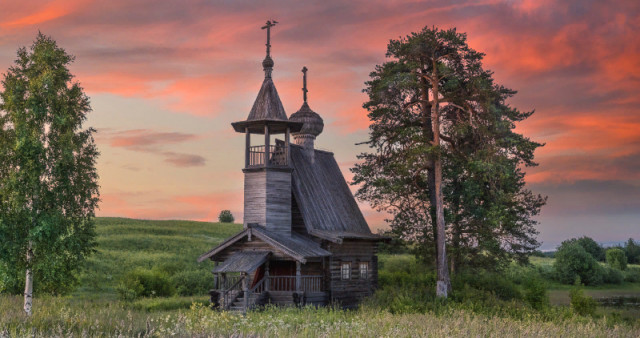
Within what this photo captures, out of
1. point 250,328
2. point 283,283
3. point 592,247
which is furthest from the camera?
point 592,247

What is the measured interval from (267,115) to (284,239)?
274 inches

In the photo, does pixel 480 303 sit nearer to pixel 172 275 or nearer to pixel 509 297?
pixel 509 297

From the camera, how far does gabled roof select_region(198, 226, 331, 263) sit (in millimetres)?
29734

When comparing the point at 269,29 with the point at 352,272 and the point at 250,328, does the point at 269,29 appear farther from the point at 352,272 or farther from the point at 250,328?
the point at 250,328

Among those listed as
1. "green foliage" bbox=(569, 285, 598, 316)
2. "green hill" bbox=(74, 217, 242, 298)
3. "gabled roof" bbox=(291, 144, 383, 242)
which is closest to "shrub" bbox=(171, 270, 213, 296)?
"green hill" bbox=(74, 217, 242, 298)

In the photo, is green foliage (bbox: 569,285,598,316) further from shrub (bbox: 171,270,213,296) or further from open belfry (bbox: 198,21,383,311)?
shrub (bbox: 171,270,213,296)

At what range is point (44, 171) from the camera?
23047 mm

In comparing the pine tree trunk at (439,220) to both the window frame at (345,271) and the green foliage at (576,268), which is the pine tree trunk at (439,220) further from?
the green foliage at (576,268)

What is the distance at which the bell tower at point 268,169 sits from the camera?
33.2 metres

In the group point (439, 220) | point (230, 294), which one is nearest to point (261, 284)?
point (230, 294)

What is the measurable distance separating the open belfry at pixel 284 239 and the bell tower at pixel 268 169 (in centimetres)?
5

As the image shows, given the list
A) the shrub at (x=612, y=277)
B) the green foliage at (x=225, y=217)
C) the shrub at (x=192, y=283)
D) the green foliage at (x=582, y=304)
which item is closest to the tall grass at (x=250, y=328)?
the green foliage at (x=582, y=304)

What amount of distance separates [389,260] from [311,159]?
21.1m

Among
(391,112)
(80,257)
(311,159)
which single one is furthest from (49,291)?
(391,112)
